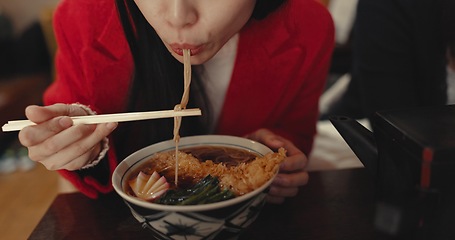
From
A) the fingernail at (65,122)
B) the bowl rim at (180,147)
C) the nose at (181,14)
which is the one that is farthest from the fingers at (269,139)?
the fingernail at (65,122)

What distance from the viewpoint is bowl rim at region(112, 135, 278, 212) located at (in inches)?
29.3

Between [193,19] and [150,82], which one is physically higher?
[193,19]

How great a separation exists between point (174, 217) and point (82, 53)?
821 millimetres

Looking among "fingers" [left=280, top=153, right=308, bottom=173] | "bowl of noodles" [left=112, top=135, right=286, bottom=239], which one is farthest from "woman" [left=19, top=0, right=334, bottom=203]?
"bowl of noodles" [left=112, top=135, right=286, bottom=239]

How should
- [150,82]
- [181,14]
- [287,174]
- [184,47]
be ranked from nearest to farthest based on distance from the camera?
[181,14]
[184,47]
[287,174]
[150,82]

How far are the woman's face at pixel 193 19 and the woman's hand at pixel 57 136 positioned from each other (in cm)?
26

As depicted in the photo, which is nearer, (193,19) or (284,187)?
(193,19)

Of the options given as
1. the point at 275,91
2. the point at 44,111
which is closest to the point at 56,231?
the point at 44,111

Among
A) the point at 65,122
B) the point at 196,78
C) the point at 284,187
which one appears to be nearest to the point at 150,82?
the point at 196,78

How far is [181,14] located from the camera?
2.82 ft

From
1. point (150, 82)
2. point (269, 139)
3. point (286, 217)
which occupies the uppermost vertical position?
point (150, 82)

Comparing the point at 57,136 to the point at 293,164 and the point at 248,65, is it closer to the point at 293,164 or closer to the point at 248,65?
the point at 293,164

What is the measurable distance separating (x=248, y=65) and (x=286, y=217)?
597 millimetres

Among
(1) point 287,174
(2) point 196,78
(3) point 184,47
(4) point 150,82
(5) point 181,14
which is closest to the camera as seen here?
(5) point 181,14
